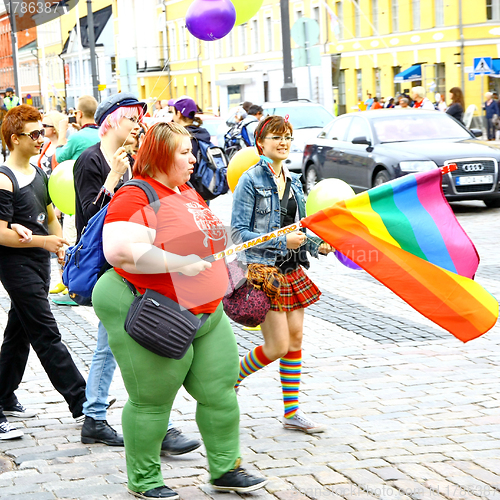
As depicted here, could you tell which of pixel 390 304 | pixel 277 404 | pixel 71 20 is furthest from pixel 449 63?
pixel 71 20

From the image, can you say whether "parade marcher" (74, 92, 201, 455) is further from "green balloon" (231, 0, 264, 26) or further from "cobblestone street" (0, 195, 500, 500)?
"green balloon" (231, 0, 264, 26)

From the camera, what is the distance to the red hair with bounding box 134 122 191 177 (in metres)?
3.75

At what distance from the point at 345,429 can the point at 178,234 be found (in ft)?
5.84

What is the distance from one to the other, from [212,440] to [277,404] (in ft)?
4.80

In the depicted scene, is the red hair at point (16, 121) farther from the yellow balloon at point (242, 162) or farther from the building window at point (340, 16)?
the building window at point (340, 16)

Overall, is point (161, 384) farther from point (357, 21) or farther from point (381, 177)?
point (357, 21)

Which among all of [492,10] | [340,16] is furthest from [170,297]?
[340,16]

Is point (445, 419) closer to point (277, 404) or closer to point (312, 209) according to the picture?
point (277, 404)

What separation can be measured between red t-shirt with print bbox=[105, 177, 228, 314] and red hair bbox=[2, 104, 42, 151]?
155cm

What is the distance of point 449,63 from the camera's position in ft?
131

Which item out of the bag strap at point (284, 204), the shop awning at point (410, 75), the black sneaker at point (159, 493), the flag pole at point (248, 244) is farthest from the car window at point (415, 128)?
the shop awning at point (410, 75)

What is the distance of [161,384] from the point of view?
12.4ft

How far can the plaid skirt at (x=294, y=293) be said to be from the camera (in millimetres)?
4809

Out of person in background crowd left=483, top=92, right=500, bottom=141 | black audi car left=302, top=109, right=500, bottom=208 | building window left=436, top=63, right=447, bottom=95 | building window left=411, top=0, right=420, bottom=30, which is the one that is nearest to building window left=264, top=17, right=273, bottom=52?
building window left=411, top=0, right=420, bottom=30
